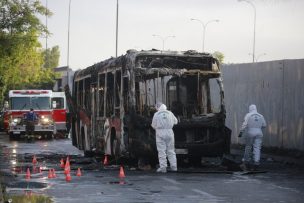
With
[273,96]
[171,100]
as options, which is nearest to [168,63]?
[171,100]

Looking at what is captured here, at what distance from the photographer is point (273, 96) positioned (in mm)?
24484

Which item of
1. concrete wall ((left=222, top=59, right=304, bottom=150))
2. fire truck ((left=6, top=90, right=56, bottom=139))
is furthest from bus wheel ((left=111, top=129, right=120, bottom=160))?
fire truck ((left=6, top=90, right=56, bottom=139))

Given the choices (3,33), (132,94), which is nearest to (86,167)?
(132,94)

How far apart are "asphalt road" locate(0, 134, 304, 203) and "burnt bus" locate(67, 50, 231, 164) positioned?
660mm

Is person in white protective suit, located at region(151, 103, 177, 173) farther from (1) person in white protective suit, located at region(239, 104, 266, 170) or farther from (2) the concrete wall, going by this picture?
(2) the concrete wall

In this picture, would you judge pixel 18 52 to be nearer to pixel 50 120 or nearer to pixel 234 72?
pixel 50 120

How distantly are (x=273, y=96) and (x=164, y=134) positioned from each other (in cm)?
758

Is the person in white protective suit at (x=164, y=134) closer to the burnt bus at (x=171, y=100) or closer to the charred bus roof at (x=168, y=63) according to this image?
the burnt bus at (x=171, y=100)

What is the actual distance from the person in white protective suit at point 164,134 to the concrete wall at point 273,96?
575 centimetres

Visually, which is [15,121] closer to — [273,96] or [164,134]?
[273,96]

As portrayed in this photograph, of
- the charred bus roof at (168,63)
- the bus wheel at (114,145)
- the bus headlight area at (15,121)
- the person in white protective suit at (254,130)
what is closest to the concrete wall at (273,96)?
the person in white protective suit at (254,130)

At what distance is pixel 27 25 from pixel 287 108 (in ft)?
119

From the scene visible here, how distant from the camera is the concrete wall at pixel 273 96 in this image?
22734 mm

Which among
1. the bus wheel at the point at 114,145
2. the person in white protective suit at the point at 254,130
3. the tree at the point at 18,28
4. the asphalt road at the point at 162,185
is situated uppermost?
the tree at the point at 18,28
